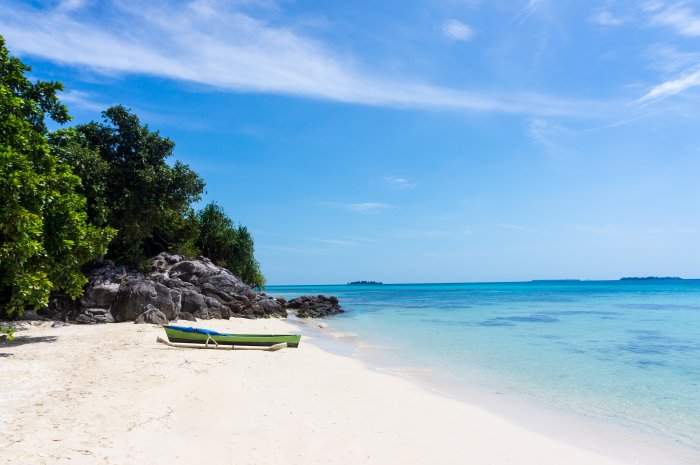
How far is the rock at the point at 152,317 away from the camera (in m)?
16.8

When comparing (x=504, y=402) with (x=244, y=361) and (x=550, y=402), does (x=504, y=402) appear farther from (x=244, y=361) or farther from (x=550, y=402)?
(x=244, y=361)

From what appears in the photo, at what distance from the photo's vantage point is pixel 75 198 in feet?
40.8

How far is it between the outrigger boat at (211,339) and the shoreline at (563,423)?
3.45 metres

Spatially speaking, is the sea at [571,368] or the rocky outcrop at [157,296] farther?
the rocky outcrop at [157,296]

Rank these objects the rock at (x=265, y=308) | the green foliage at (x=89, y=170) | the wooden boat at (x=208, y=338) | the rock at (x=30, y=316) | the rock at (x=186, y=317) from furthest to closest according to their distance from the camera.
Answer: the rock at (x=265, y=308) < the rock at (x=186, y=317) < the green foliage at (x=89, y=170) < the rock at (x=30, y=316) < the wooden boat at (x=208, y=338)

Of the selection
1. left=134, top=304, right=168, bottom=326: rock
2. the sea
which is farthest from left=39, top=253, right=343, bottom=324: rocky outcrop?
the sea

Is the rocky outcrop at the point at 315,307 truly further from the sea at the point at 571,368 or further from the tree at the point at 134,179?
the tree at the point at 134,179

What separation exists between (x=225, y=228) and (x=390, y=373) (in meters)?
23.1

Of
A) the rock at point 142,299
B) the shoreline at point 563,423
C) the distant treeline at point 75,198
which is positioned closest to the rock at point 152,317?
the rock at point 142,299

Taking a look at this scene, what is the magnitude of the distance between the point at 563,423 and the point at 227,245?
27.3 meters

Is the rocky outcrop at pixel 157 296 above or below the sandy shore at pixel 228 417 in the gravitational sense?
above

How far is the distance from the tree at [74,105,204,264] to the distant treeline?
0.05 meters

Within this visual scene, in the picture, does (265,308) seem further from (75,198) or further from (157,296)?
(75,198)

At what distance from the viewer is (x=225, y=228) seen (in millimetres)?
32250
